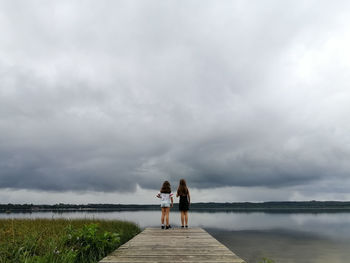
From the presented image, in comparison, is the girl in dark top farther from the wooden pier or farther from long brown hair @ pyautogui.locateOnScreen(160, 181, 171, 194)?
the wooden pier

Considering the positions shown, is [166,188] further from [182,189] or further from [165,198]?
[182,189]

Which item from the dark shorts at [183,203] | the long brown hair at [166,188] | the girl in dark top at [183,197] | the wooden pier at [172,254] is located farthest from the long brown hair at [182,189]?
the wooden pier at [172,254]

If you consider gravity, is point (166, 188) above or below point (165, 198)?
above

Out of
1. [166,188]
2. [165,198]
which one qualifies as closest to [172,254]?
[165,198]

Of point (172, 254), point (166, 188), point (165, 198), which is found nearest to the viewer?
point (172, 254)

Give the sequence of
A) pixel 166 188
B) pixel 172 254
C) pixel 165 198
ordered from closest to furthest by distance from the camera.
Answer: pixel 172 254
pixel 165 198
pixel 166 188

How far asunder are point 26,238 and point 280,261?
64.5 ft

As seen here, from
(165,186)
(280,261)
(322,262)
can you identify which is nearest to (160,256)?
(165,186)

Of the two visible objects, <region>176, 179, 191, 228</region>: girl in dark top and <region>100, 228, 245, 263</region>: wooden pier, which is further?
<region>176, 179, 191, 228</region>: girl in dark top

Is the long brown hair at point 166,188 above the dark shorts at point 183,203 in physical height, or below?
above

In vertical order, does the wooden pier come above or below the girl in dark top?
below

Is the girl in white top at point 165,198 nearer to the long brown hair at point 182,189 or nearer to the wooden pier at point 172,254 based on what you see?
the long brown hair at point 182,189

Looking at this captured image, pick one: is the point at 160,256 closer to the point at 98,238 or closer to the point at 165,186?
the point at 98,238

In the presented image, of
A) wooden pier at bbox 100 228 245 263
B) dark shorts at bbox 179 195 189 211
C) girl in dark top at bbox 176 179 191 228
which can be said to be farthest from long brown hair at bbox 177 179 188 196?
wooden pier at bbox 100 228 245 263
